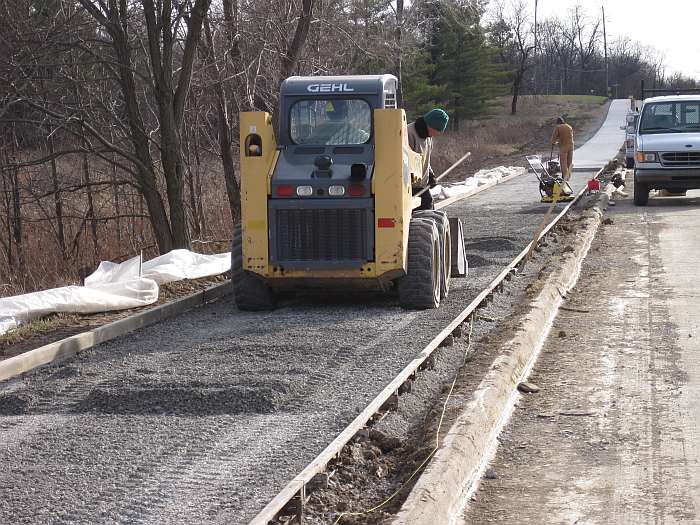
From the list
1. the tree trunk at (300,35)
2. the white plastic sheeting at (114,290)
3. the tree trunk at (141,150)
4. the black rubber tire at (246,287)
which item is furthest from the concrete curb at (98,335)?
the tree trunk at (300,35)

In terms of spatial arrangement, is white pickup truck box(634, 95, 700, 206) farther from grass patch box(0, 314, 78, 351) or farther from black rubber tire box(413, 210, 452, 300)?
grass patch box(0, 314, 78, 351)

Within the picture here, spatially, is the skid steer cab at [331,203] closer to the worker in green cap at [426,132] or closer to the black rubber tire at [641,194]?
the worker in green cap at [426,132]

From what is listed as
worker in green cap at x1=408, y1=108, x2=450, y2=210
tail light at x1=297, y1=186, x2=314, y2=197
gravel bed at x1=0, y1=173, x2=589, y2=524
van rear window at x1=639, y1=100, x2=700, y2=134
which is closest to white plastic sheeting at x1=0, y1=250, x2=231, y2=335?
gravel bed at x1=0, y1=173, x2=589, y2=524

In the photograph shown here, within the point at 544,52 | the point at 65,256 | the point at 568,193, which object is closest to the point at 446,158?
the point at 568,193

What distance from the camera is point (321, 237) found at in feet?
36.1

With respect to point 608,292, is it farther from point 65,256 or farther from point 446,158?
point 446,158

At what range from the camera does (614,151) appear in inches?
1911

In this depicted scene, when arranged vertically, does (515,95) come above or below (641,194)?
above

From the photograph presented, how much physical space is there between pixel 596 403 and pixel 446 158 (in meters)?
41.5

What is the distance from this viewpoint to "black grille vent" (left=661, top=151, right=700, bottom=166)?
22.4 m

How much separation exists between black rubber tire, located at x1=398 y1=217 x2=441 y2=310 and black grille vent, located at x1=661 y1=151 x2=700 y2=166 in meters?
12.8

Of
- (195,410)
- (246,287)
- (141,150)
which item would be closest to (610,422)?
(195,410)

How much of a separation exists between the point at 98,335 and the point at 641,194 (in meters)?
16.4

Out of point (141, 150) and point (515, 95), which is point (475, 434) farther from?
point (515, 95)
